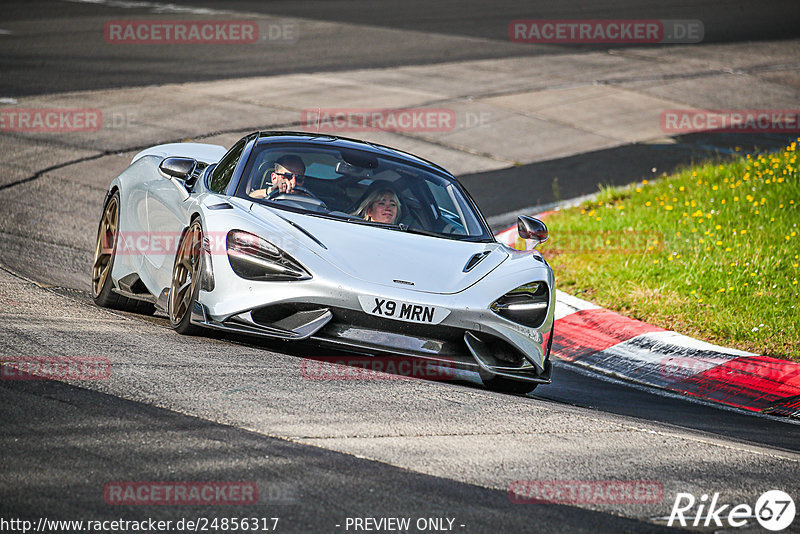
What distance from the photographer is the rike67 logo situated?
14.0ft

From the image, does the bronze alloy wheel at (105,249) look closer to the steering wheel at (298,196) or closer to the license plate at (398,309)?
the steering wheel at (298,196)

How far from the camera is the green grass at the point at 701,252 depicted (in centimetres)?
877

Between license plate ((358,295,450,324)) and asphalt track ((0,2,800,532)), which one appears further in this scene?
license plate ((358,295,450,324))

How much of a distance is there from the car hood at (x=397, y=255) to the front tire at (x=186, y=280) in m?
0.43

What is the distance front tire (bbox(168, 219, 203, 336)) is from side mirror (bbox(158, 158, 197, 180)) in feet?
2.12

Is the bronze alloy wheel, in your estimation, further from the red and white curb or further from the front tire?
the red and white curb

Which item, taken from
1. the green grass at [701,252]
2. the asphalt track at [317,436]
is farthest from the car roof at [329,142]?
the green grass at [701,252]

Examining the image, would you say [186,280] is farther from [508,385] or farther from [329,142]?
[508,385]

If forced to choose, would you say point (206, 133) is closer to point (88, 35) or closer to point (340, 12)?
point (88, 35)

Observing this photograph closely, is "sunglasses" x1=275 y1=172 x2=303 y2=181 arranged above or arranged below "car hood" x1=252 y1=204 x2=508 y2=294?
above

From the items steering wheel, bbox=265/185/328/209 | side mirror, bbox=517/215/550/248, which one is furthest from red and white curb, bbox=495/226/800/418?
steering wheel, bbox=265/185/328/209

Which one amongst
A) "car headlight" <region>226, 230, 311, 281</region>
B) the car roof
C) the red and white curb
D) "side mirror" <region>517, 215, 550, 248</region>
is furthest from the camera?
the car roof

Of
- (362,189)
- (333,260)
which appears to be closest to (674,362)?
(362,189)

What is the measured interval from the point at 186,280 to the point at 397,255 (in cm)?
129
